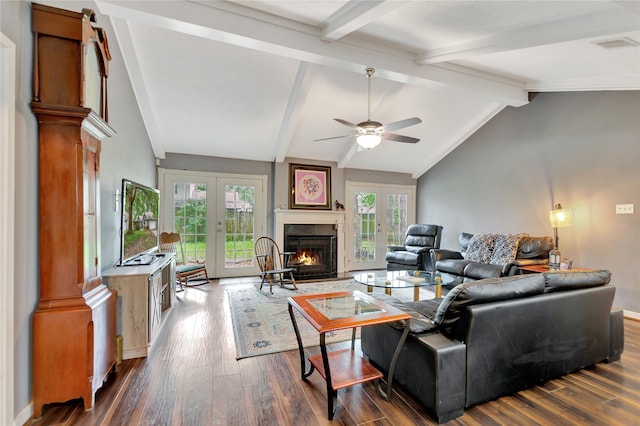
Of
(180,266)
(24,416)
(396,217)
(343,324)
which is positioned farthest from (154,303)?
(396,217)

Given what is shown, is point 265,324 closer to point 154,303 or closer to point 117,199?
point 154,303

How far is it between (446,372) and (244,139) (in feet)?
14.8

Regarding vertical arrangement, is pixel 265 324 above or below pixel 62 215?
below

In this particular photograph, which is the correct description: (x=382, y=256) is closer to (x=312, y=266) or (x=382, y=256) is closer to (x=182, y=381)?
(x=312, y=266)

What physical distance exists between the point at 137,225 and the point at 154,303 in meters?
0.93

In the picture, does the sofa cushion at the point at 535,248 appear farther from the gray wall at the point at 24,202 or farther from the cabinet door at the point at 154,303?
the gray wall at the point at 24,202

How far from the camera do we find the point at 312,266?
18.8 ft

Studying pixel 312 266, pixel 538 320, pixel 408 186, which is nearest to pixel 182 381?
pixel 538 320

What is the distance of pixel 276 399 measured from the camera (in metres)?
1.86

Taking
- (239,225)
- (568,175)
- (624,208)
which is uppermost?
(568,175)

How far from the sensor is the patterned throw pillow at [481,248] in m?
4.38

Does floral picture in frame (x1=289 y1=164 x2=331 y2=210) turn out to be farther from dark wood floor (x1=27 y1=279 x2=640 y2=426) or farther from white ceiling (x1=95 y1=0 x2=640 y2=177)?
dark wood floor (x1=27 y1=279 x2=640 y2=426)

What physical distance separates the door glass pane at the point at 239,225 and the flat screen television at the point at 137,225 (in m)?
1.72

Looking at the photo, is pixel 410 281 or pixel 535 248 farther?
pixel 535 248
